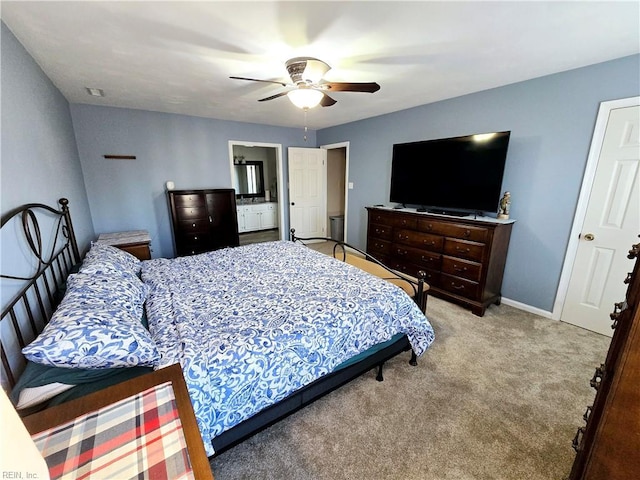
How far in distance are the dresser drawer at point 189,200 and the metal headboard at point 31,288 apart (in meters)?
1.69

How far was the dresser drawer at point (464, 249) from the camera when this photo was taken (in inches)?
110

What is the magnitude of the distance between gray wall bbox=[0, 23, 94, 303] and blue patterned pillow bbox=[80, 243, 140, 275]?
0.32m

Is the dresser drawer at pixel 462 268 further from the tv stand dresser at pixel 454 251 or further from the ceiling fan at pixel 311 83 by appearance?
the ceiling fan at pixel 311 83

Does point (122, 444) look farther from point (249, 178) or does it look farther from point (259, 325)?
point (249, 178)

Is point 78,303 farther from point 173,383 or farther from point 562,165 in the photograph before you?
point 562,165

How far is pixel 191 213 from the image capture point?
4004 millimetres

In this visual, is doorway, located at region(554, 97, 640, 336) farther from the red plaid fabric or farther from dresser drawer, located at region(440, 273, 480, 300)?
the red plaid fabric

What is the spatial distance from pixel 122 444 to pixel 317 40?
93.1 inches

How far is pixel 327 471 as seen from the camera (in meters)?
1.39

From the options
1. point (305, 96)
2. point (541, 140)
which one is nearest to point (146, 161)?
point (305, 96)

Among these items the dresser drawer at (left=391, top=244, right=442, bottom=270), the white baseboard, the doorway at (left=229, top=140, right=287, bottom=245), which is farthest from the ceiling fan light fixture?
the doorway at (left=229, top=140, right=287, bottom=245)

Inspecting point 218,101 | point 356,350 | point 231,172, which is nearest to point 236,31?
Answer: point 218,101

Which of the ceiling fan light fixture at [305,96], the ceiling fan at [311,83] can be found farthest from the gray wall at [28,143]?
the ceiling fan light fixture at [305,96]

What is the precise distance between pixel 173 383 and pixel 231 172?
420 cm
